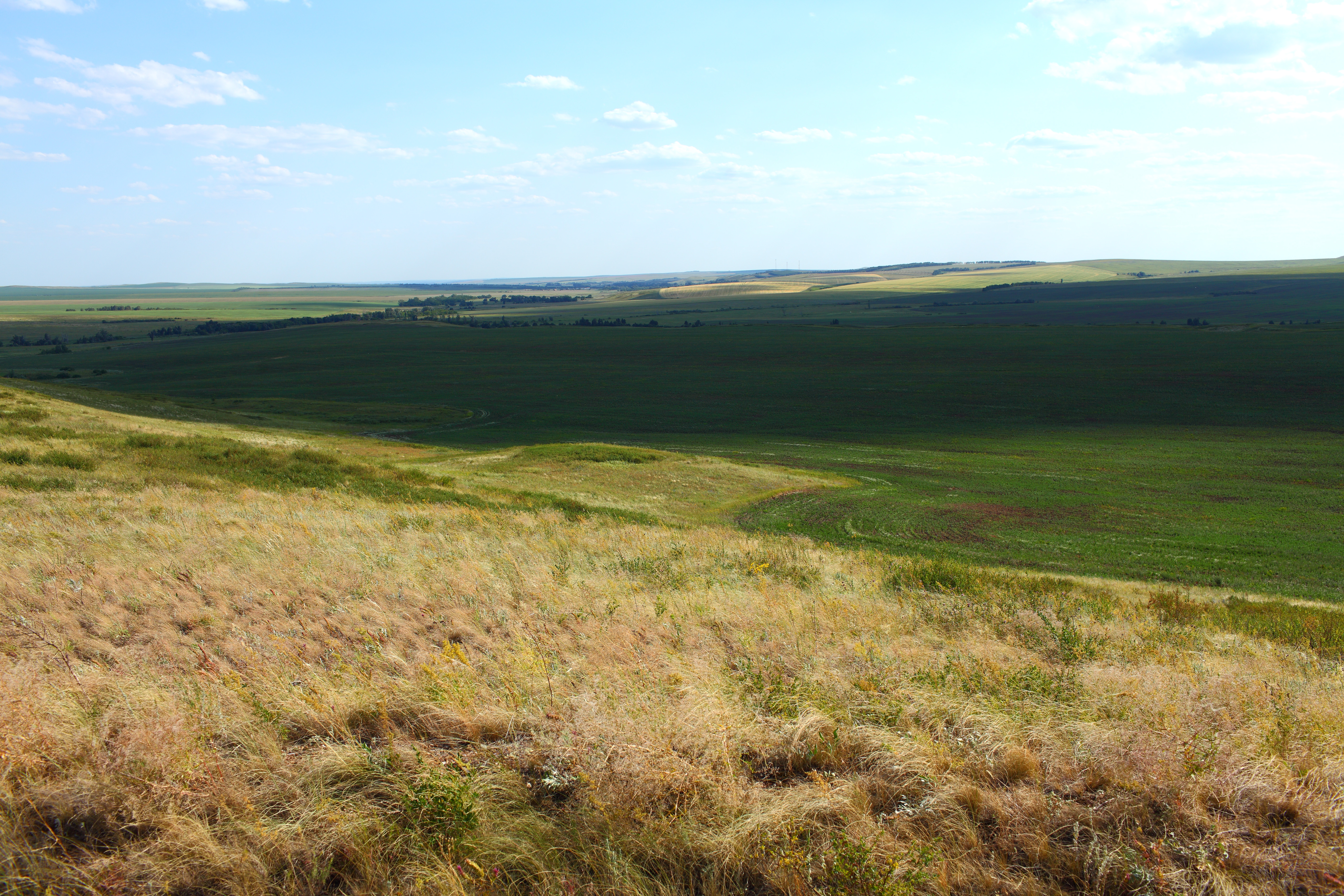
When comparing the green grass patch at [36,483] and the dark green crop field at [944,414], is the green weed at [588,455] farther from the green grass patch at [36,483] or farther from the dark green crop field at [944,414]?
the green grass patch at [36,483]

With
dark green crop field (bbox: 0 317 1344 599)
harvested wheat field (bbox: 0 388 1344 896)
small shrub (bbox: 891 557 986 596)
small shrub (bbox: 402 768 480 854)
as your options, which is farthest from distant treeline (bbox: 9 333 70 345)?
small shrub (bbox: 402 768 480 854)

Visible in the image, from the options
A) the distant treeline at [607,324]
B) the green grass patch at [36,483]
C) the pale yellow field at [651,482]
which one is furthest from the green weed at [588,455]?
the distant treeline at [607,324]

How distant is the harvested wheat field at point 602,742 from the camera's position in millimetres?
4238

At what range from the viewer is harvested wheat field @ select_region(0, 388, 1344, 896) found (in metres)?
4.24

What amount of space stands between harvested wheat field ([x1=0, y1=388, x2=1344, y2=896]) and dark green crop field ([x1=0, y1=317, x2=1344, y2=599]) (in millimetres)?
16903

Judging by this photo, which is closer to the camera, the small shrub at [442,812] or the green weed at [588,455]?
the small shrub at [442,812]

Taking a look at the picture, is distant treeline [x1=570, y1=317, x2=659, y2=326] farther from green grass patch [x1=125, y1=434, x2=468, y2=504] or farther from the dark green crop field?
green grass patch [x1=125, y1=434, x2=468, y2=504]

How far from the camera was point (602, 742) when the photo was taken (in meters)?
5.22

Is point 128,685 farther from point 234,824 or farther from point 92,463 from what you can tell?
point 92,463

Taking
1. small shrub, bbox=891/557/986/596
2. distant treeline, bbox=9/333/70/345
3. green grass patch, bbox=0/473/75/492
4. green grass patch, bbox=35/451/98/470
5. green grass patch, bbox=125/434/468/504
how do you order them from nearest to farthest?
small shrub, bbox=891/557/986/596 < green grass patch, bbox=0/473/75/492 < green grass patch, bbox=35/451/98/470 < green grass patch, bbox=125/434/468/504 < distant treeline, bbox=9/333/70/345

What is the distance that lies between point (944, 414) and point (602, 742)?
6104cm

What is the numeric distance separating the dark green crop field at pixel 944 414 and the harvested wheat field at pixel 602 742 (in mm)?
16903

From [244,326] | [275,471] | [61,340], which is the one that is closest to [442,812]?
[275,471]

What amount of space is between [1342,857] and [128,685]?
878 cm
